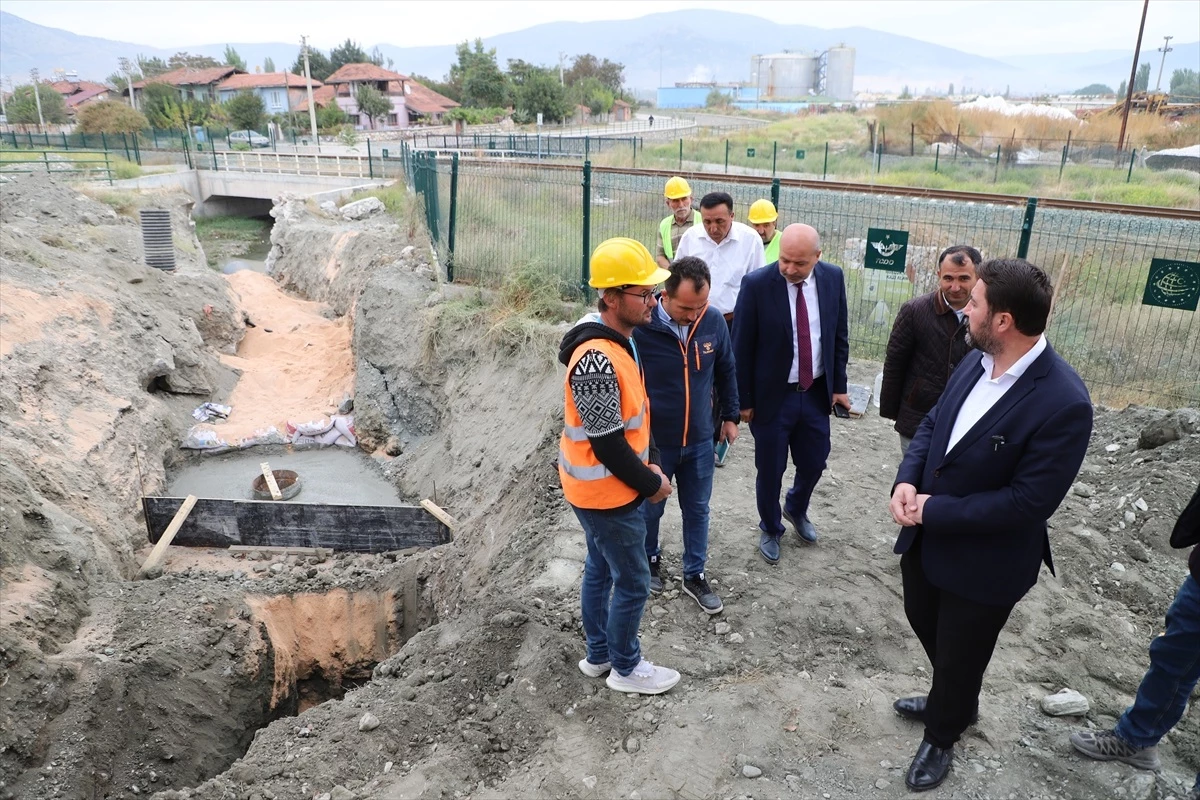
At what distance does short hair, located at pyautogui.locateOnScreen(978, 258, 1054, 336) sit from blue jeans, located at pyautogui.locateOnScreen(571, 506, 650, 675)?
66.1 inches

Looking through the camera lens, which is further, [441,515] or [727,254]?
[441,515]

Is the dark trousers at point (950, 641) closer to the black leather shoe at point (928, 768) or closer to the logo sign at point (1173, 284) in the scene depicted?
the black leather shoe at point (928, 768)

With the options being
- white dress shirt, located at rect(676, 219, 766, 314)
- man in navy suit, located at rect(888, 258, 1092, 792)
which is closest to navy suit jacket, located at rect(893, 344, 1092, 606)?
man in navy suit, located at rect(888, 258, 1092, 792)

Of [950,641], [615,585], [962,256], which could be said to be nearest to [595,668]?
[615,585]

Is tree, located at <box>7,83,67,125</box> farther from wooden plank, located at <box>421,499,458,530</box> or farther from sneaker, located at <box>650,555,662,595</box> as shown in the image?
sneaker, located at <box>650,555,662,595</box>

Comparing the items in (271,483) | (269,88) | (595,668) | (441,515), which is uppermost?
(269,88)

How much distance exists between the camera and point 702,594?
453 cm

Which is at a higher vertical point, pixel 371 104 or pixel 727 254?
pixel 371 104

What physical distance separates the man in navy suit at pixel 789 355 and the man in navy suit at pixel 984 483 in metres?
1.45

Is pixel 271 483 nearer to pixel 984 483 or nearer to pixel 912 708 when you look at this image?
pixel 912 708

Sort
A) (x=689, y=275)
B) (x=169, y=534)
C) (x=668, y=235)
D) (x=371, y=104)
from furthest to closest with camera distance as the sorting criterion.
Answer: (x=371, y=104) < (x=169, y=534) < (x=668, y=235) < (x=689, y=275)

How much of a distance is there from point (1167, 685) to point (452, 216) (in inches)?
428

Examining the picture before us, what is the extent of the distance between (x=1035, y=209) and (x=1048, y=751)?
6.06 metres

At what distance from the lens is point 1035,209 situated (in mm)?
7633
